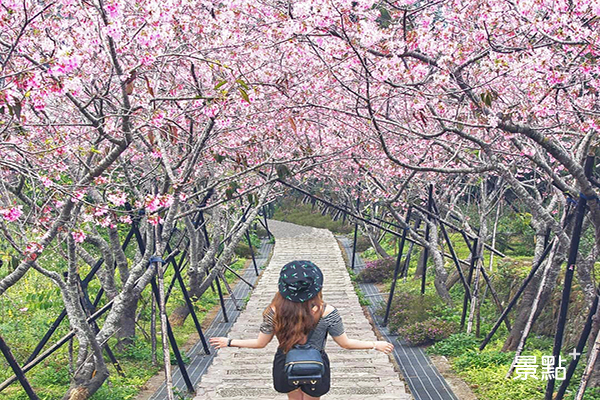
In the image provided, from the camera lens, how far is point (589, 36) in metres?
5.32

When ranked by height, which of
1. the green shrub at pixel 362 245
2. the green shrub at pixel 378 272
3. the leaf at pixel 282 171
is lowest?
the green shrub at pixel 362 245

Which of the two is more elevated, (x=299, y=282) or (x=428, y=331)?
(x=299, y=282)

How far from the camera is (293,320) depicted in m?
4.36

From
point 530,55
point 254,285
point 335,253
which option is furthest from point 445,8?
point 335,253

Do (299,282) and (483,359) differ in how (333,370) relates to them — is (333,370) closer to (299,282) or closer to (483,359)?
(483,359)

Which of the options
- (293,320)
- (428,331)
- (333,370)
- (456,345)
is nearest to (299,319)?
(293,320)

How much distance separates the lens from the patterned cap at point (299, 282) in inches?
169

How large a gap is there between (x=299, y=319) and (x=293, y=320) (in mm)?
47

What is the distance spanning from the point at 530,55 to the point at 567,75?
0.39 metres

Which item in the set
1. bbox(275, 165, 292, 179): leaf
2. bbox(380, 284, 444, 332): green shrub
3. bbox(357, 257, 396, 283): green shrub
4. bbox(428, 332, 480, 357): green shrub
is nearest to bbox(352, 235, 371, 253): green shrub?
bbox(357, 257, 396, 283): green shrub

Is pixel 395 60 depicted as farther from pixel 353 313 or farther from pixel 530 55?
pixel 353 313

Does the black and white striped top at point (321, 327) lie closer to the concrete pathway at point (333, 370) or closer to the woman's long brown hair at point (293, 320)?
the woman's long brown hair at point (293, 320)

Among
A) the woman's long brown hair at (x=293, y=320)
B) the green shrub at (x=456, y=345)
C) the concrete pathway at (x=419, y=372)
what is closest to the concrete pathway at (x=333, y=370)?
the concrete pathway at (x=419, y=372)

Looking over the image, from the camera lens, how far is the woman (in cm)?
431
